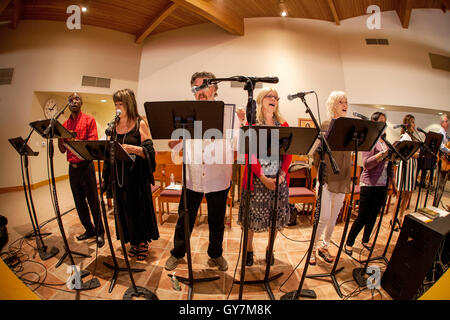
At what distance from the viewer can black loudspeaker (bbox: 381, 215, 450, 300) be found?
125cm

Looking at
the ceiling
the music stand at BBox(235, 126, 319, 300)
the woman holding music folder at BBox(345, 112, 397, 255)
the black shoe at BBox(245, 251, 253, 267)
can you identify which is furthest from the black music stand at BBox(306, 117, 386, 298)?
the black shoe at BBox(245, 251, 253, 267)

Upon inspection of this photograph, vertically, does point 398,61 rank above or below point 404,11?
below

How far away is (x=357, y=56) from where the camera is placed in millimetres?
2230

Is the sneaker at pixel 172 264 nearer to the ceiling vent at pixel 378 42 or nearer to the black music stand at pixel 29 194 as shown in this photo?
the black music stand at pixel 29 194

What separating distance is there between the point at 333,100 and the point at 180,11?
8.62 feet

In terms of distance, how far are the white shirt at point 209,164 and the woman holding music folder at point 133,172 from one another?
0.45 m

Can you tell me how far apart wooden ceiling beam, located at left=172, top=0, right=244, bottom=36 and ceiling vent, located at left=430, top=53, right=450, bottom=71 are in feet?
8.17

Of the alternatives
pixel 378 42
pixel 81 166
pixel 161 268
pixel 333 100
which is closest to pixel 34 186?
pixel 81 166

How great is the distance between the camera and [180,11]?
2.38 m

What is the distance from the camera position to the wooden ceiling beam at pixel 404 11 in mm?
1837

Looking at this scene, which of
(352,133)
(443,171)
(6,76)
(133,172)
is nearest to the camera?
(352,133)

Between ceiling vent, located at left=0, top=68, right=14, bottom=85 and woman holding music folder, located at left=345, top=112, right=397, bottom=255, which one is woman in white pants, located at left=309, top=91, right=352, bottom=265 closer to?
woman holding music folder, located at left=345, top=112, right=397, bottom=255

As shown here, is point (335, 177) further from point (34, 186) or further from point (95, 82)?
point (34, 186)

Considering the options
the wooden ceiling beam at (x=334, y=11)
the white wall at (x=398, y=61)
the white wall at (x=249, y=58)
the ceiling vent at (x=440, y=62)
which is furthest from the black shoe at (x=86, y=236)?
the ceiling vent at (x=440, y=62)
